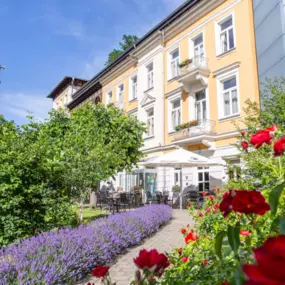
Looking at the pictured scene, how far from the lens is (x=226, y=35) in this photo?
46.8ft

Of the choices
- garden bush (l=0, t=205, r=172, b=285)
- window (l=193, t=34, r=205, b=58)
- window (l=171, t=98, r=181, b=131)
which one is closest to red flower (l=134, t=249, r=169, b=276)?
garden bush (l=0, t=205, r=172, b=285)

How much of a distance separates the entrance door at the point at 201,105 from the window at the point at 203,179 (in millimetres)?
2817

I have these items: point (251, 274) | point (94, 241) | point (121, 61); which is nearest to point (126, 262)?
point (94, 241)

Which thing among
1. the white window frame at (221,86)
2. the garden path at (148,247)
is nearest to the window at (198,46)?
the white window frame at (221,86)

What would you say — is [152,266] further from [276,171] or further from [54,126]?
[54,126]

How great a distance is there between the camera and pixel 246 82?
1255cm

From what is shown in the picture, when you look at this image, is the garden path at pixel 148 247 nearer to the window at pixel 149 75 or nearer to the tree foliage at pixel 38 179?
the tree foliage at pixel 38 179

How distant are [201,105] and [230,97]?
2.00 meters

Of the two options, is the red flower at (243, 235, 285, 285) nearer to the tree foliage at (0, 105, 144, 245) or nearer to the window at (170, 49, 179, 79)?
the tree foliage at (0, 105, 144, 245)

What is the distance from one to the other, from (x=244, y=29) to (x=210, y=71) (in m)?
2.58

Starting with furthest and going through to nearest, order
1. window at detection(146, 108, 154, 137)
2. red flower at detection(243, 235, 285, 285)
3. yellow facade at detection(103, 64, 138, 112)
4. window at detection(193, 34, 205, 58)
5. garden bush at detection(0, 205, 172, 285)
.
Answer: yellow facade at detection(103, 64, 138, 112), window at detection(146, 108, 154, 137), window at detection(193, 34, 205, 58), garden bush at detection(0, 205, 172, 285), red flower at detection(243, 235, 285, 285)

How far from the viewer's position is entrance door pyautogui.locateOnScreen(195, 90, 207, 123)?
1495 centimetres

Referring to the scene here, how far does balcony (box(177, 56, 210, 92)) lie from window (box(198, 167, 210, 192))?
4.62 meters

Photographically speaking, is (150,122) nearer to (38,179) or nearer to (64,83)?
(38,179)
